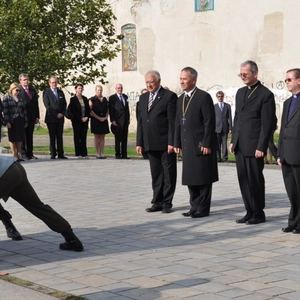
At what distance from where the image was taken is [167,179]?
11211 millimetres

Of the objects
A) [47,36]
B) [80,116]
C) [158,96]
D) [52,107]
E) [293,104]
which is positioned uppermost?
[47,36]

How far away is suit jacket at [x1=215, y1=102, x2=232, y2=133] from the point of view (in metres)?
21.2

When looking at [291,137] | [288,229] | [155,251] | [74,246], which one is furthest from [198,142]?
[74,246]

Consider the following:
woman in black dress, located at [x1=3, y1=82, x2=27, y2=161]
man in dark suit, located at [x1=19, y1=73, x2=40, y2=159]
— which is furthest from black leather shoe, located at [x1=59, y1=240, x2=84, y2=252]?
man in dark suit, located at [x1=19, y1=73, x2=40, y2=159]

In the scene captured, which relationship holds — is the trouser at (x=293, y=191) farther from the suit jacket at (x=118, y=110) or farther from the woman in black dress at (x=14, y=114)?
the suit jacket at (x=118, y=110)

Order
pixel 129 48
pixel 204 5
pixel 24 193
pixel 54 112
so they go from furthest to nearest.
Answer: pixel 129 48
pixel 204 5
pixel 54 112
pixel 24 193

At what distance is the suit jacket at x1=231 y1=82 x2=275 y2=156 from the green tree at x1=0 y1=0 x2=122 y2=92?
14.7 m

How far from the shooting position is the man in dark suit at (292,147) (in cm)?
922

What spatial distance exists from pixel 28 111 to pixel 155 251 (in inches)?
489

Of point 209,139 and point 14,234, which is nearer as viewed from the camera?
point 14,234

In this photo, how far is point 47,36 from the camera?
25.1m

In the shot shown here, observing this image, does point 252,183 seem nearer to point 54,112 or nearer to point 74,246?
point 74,246

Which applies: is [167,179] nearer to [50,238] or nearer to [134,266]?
[50,238]

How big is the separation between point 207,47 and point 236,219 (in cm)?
2510
